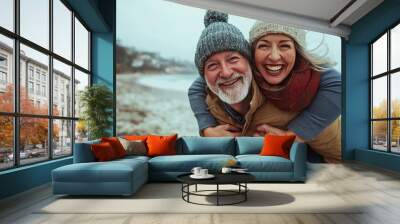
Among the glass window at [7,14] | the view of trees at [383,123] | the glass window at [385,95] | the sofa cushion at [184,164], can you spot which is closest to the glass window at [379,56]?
the glass window at [385,95]

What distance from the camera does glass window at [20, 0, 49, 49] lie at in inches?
212

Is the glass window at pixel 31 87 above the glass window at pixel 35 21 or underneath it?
underneath

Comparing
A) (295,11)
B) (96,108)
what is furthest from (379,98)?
(96,108)

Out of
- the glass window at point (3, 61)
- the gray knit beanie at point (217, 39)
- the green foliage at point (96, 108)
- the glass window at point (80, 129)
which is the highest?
the gray knit beanie at point (217, 39)

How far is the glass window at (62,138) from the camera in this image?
21.1 feet

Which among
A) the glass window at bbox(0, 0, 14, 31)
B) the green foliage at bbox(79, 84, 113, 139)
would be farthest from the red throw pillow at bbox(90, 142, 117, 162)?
the green foliage at bbox(79, 84, 113, 139)

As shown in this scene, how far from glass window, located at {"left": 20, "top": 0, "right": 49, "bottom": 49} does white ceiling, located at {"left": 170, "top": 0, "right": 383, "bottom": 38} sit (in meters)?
3.08

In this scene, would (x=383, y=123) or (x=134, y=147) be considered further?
(x=383, y=123)

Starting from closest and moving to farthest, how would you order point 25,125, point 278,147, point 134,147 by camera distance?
point 25,125, point 278,147, point 134,147

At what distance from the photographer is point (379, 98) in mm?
8547

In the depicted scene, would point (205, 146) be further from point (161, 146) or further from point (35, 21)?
point (35, 21)

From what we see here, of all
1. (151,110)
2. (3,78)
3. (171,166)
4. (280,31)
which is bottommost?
(171,166)

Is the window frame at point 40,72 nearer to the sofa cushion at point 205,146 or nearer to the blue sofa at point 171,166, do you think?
the blue sofa at point 171,166

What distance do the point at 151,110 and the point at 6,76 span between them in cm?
429
